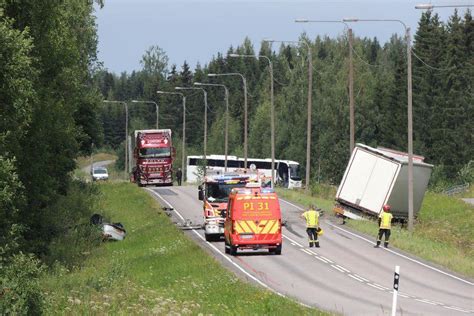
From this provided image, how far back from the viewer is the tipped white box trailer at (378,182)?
49.9 metres

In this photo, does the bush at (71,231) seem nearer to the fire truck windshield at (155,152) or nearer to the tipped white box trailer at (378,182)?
the tipped white box trailer at (378,182)

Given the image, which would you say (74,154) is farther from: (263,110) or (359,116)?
(263,110)

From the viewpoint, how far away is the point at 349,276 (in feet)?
108

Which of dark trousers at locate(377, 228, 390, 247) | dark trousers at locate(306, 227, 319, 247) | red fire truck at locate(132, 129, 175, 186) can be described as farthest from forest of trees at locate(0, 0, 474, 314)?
dark trousers at locate(377, 228, 390, 247)

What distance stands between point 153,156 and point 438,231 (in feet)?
96.7

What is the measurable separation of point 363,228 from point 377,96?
82016mm

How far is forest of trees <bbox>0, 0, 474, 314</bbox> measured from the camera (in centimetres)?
3136

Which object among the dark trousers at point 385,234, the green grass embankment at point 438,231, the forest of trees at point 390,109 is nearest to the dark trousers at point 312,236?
the dark trousers at point 385,234

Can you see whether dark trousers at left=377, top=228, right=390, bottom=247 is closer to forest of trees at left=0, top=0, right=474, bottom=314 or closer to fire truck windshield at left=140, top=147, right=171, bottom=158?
forest of trees at left=0, top=0, right=474, bottom=314

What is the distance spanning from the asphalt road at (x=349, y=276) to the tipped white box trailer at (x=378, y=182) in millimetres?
4376

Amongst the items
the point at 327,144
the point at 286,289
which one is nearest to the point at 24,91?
the point at 286,289

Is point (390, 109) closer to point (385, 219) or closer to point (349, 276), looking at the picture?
point (385, 219)

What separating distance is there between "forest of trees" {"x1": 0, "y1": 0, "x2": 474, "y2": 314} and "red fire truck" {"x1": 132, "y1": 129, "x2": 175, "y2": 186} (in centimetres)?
437

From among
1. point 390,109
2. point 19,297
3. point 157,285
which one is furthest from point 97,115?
point 390,109
